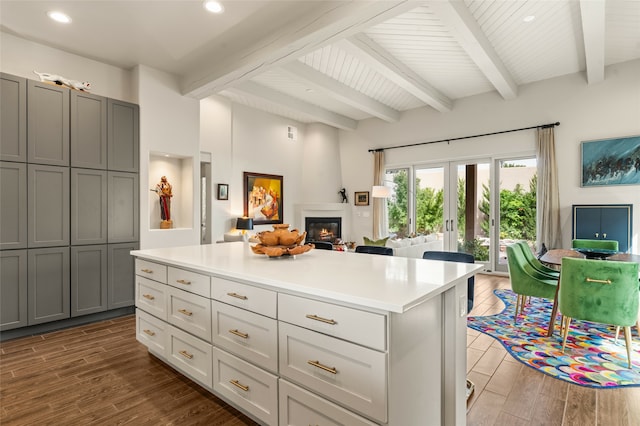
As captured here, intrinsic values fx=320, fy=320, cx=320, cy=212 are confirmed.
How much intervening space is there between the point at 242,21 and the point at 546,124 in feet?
16.8

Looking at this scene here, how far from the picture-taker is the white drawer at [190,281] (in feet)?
6.32

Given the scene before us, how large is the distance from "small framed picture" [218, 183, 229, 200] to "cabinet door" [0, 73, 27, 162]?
10.9ft

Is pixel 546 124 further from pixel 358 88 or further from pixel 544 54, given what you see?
pixel 358 88

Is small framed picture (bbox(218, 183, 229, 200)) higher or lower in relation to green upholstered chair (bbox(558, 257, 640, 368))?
higher

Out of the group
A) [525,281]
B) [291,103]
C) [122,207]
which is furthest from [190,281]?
[291,103]

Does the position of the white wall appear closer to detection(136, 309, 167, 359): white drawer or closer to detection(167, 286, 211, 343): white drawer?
detection(167, 286, 211, 343): white drawer

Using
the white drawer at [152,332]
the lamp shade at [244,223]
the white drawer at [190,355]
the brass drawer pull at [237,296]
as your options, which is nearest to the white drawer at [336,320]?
the brass drawer pull at [237,296]

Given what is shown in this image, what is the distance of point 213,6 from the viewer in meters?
2.91

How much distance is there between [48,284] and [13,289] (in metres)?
0.26

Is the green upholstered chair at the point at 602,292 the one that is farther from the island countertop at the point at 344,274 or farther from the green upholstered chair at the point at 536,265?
the island countertop at the point at 344,274

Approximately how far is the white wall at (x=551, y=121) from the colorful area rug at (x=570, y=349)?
253 centimetres

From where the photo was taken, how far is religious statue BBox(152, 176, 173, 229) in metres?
4.50

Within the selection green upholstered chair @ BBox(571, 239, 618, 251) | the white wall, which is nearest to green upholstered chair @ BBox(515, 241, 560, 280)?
green upholstered chair @ BBox(571, 239, 618, 251)

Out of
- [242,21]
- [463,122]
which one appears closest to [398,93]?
[463,122]
